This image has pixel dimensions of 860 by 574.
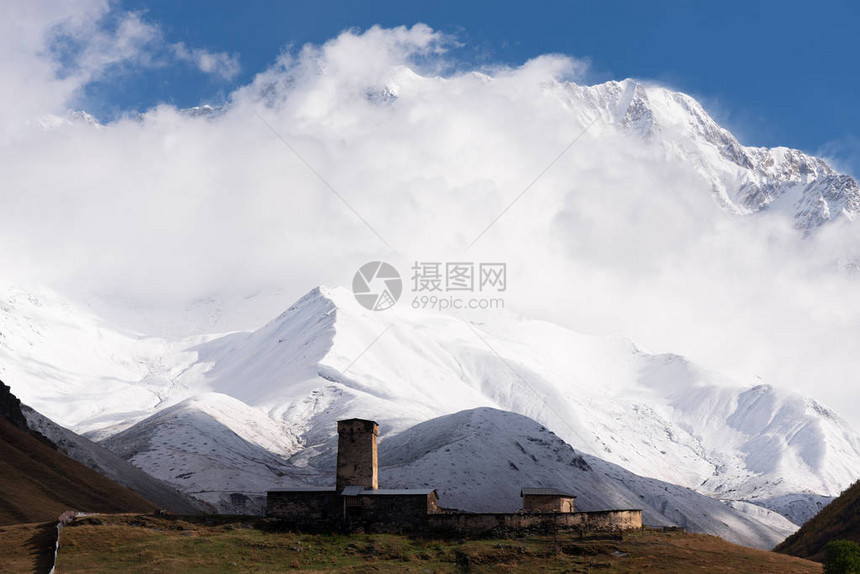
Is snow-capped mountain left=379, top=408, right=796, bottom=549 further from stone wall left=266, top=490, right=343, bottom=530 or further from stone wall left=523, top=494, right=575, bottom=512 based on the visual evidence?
stone wall left=266, top=490, right=343, bottom=530

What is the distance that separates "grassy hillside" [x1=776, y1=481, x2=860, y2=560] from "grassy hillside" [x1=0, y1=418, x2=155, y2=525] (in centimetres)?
6635

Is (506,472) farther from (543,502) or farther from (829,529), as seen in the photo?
(543,502)

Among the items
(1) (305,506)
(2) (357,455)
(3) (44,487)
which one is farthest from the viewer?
(3) (44,487)

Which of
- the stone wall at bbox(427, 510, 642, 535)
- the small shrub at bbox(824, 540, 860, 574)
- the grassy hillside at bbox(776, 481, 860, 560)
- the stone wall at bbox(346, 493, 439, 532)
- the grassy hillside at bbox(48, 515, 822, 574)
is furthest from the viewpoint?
the grassy hillside at bbox(776, 481, 860, 560)

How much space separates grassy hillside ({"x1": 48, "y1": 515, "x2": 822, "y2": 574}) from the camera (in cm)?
4488

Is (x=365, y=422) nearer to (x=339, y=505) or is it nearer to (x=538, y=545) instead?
(x=339, y=505)

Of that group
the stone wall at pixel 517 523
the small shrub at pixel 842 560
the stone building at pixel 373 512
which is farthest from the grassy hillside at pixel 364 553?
the stone building at pixel 373 512

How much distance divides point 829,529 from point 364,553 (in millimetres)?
59598

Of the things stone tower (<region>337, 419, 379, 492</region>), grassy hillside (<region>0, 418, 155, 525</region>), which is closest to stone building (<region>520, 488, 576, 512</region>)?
stone tower (<region>337, 419, 379, 492</region>)

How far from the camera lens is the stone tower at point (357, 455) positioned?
196 ft

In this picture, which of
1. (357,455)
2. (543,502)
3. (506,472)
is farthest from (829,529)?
(506,472)

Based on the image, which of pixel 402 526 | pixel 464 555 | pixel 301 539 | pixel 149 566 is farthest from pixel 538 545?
pixel 149 566

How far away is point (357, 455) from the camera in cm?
6059

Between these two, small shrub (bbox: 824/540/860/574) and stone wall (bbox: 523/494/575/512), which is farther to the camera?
stone wall (bbox: 523/494/575/512)
